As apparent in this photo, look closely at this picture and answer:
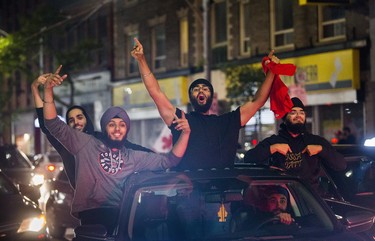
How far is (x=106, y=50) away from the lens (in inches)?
1467

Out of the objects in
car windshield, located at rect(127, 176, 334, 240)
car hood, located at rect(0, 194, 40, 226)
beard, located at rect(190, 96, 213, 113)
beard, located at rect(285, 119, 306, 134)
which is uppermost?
beard, located at rect(190, 96, 213, 113)

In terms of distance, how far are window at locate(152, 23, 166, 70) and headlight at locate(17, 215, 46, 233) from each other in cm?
2355

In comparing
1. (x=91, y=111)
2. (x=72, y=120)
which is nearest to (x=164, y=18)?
(x=91, y=111)

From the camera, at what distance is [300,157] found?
6988 mm

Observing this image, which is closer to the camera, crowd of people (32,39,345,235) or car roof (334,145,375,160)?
crowd of people (32,39,345,235)

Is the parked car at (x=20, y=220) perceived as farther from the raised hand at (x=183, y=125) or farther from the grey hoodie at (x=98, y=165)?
the raised hand at (x=183, y=125)

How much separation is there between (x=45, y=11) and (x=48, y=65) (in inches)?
312

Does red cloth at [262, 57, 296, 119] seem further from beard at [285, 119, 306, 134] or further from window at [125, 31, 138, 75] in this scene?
window at [125, 31, 138, 75]

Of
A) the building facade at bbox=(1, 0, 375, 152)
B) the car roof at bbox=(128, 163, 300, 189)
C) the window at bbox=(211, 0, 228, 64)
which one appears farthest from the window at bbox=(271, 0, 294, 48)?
the car roof at bbox=(128, 163, 300, 189)

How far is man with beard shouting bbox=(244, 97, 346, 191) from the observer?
6895 mm

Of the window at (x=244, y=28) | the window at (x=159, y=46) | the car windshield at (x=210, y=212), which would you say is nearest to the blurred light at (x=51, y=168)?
the window at (x=244, y=28)

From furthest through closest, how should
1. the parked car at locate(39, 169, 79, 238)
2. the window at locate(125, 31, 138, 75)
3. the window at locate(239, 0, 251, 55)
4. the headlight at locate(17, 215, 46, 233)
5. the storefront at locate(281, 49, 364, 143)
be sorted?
the window at locate(125, 31, 138, 75) < the window at locate(239, 0, 251, 55) < the storefront at locate(281, 49, 364, 143) < the parked car at locate(39, 169, 79, 238) < the headlight at locate(17, 215, 46, 233)

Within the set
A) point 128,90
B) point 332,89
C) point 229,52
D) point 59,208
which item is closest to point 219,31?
point 229,52

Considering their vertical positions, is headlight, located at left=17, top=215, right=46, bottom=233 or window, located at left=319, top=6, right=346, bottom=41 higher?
window, located at left=319, top=6, right=346, bottom=41
